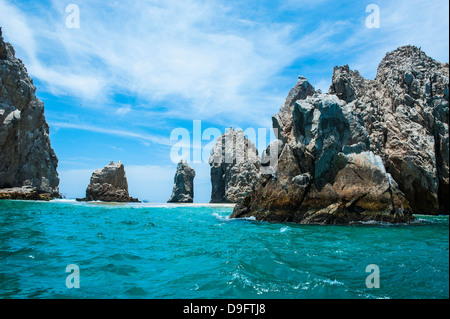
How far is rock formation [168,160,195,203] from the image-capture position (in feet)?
305

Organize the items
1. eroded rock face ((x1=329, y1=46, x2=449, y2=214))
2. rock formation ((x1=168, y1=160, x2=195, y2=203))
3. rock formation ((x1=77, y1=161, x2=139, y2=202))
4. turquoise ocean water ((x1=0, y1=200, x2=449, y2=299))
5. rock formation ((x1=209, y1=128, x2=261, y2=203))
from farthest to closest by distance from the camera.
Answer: rock formation ((x1=168, y1=160, x2=195, y2=203)), rock formation ((x1=77, y1=161, x2=139, y2=202)), rock formation ((x1=209, y1=128, x2=261, y2=203)), eroded rock face ((x1=329, y1=46, x2=449, y2=214)), turquoise ocean water ((x1=0, y1=200, x2=449, y2=299))

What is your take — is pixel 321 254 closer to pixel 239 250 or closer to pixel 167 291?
pixel 239 250

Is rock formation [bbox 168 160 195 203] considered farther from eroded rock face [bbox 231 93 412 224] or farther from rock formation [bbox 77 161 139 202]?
eroded rock face [bbox 231 93 412 224]

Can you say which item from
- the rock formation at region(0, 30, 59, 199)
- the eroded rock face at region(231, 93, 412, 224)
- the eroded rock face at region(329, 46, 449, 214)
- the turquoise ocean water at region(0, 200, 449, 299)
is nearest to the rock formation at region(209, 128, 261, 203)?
the eroded rock face at region(329, 46, 449, 214)

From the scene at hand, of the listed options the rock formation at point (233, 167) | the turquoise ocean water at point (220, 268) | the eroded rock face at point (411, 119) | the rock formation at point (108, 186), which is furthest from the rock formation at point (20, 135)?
the eroded rock face at point (411, 119)

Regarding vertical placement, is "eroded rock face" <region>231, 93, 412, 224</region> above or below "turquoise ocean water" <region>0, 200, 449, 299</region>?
above

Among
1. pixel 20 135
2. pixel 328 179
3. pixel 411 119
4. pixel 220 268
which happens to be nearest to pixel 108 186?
pixel 20 135

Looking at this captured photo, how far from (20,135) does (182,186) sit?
47303mm

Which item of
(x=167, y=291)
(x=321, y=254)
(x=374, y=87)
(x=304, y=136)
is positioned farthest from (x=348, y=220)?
(x=374, y=87)

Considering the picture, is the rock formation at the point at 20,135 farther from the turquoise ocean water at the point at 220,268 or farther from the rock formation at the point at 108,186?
the turquoise ocean water at the point at 220,268

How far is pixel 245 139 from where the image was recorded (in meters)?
81.6

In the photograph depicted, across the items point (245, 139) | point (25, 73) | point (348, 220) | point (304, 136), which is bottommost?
point (348, 220)

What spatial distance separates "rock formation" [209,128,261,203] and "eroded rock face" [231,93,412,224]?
41.2 m

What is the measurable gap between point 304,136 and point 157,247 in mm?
22031
